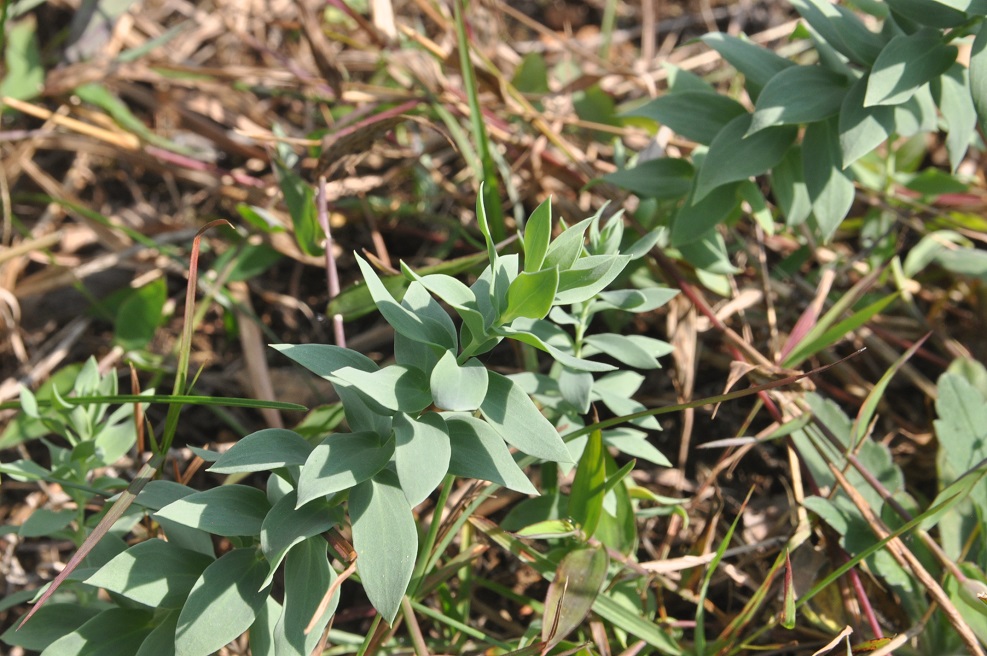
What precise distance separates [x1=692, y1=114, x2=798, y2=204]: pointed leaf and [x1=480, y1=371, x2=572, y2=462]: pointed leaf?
2.32 ft

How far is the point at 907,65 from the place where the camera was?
156cm

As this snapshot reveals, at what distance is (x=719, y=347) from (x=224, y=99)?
1723 millimetres

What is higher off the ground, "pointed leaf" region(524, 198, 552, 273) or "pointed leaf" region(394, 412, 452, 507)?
"pointed leaf" region(524, 198, 552, 273)

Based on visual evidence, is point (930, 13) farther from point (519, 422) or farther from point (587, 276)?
point (519, 422)

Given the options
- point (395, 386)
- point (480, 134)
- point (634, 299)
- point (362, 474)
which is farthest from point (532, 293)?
point (480, 134)

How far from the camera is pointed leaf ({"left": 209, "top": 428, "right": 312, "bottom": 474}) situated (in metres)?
1.16

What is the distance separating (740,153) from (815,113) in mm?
161

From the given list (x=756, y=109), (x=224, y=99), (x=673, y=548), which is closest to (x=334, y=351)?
(x=756, y=109)

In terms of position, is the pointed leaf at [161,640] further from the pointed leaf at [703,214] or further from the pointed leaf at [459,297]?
the pointed leaf at [703,214]

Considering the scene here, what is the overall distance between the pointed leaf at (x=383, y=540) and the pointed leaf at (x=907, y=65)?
1.09 meters

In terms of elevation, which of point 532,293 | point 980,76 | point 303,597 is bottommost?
point 303,597

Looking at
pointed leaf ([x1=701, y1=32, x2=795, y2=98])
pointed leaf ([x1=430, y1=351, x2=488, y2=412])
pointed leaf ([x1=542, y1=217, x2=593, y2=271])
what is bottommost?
pointed leaf ([x1=430, y1=351, x2=488, y2=412])

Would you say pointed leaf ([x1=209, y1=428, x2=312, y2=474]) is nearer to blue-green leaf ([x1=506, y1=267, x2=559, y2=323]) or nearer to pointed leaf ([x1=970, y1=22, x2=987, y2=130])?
blue-green leaf ([x1=506, y1=267, x2=559, y2=323])

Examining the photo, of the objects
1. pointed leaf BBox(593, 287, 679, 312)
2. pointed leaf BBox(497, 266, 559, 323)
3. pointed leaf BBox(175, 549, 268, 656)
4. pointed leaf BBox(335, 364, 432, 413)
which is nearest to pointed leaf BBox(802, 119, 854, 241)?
pointed leaf BBox(593, 287, 679, 312)
